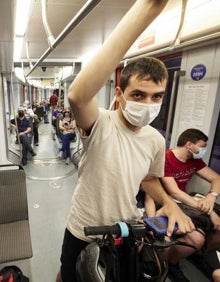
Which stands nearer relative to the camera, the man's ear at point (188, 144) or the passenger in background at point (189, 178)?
the passenger in background at point (189, 178)

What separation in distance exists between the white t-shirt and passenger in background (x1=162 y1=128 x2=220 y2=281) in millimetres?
1122

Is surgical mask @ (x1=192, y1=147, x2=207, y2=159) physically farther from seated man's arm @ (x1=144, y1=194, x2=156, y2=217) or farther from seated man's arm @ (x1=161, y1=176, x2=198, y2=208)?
seated man's arm @ (x1=144, y1=194, x2=156, y2=217)

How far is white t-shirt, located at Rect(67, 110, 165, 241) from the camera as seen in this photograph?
938mm

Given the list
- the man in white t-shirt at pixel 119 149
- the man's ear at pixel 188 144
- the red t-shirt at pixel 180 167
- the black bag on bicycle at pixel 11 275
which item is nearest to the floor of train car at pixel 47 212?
the black bag on bicycle at pixel 11 275

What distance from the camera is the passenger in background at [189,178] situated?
6.58ft

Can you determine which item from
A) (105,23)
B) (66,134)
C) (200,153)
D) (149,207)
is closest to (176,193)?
(149,207)

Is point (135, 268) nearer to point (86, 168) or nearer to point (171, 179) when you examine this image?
point (86, 168)

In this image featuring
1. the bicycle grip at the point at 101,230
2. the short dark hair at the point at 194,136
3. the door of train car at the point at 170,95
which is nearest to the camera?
the bicycle grip at the point at 101,230

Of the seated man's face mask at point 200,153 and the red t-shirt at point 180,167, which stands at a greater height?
the seated man's face mask at point 200,153

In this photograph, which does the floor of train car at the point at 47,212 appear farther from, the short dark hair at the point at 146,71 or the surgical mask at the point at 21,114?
the short dark hair at the point at 146,71

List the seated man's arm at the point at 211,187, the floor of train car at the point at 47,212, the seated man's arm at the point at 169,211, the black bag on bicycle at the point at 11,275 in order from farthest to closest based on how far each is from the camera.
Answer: the floor of train car at the point at 47,212 → the seated man's arm at the point at 211,187 → the black bag on bicycle at the point at 11,275 → the seated man's arm at the point at 169,211

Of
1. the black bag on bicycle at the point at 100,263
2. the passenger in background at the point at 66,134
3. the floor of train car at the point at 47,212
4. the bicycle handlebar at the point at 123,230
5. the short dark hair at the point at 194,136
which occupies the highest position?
the short dark hair at the point at 194,136

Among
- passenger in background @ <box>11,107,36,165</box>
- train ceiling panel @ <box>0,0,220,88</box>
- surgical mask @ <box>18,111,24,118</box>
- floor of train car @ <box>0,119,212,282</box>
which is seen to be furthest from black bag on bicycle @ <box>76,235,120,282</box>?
surgical mask @ <box>18,111,24,118</box>

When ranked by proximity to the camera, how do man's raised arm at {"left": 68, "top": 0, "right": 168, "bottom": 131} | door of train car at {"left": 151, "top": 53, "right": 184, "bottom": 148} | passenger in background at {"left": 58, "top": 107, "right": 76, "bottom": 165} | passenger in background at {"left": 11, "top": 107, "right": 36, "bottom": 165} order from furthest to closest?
1. passenger in background at {"left": 58, "top": 107, "right": 76, "bottom": 165}
2. passenger in background at {"left": 11, "top": 107, "right": 36, "bottom": 165}
3. door of train car at {"left": 151, "top": 53, "right": 184, "bottom": 148}
4. man's raised arm at {"left": 68, "top": 0, "right": 168, "bottom": 131}
